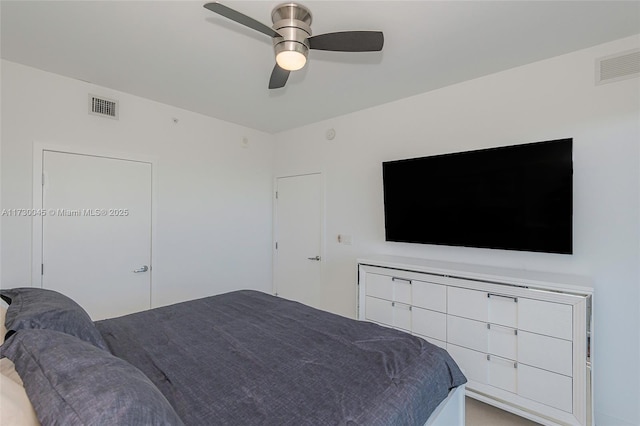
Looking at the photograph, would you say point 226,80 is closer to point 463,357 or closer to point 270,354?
point 270,354

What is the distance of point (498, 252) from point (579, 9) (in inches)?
68.2

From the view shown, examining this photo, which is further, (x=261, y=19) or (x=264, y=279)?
(x=264, y=279)

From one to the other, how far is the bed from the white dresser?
637 millimetres

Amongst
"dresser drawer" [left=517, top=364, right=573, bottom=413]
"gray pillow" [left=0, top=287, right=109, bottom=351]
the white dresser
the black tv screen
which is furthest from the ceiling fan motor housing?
"dresser drawer" [left=517, top=364, right=573, bottom=413]

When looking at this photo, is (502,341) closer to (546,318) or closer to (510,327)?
(510,327)

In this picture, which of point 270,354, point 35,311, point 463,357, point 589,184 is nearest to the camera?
point 35,311

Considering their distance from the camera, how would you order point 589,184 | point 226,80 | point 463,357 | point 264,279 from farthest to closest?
1. point 264,279
2. point 226,80
3. point 463,357
4. point 589,184

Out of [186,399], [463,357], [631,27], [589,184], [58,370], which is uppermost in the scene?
[631,27]

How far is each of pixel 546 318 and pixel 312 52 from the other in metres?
2.50

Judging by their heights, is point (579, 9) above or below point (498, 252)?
above

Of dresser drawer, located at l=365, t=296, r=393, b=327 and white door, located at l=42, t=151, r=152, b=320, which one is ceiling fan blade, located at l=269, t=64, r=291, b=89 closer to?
white door, located at l=42, t=151, r=152, b=320

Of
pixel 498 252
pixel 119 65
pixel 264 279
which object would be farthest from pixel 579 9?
pixel 264 279

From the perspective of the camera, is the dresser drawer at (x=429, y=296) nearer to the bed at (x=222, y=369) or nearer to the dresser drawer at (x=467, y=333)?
the dresser drawer at (x=467, y=333)

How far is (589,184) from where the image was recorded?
7.06 feet
